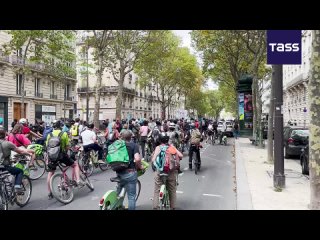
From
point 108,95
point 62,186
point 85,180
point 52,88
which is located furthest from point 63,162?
point 108,95

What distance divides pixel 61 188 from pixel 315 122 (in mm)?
5086

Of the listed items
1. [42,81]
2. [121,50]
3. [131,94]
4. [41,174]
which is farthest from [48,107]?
[41,174]

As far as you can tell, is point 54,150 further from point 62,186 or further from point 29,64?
point 29,64

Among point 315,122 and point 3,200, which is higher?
point 315,122

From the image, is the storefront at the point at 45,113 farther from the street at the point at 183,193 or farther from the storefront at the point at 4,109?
the street at the point at 183,193

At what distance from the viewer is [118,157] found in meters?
5.34

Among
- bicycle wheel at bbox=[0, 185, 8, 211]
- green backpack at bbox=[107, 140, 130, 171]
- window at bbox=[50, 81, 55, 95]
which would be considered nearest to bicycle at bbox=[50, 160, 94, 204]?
bicycle wheel at bbox=[0, 185, 8, 211]

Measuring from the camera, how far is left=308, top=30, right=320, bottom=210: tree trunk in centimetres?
562

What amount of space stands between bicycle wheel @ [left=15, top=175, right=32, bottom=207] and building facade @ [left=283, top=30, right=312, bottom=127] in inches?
1266

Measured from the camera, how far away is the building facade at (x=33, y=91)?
99.7 feet

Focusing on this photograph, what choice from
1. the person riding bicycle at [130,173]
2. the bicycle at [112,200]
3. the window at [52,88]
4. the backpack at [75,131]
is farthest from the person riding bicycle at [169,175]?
the window at [52,88]

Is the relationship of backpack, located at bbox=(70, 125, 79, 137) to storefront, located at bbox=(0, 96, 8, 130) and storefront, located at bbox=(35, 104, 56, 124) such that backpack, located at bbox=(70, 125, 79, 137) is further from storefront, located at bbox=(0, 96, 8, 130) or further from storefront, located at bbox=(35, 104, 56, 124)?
storefront, located at bbox=(35, 104, 56, 124)

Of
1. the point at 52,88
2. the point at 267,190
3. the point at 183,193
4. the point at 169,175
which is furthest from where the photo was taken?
the point at 52,88

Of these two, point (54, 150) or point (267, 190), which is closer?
point (54, 150)
